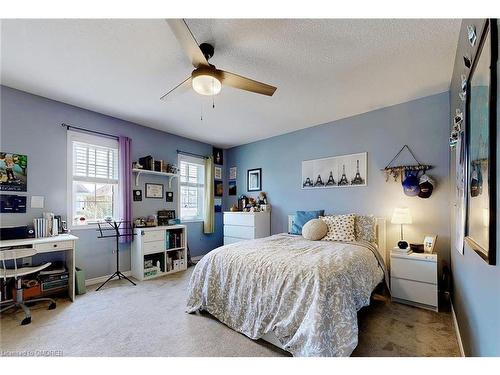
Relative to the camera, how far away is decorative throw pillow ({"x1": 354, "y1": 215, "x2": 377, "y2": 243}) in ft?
9.93

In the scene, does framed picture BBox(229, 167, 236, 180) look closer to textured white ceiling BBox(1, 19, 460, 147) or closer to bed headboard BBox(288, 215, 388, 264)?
textured white ceiling BBox(1, 19, 460, 147)

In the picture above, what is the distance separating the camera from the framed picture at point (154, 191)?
4039 millimetres

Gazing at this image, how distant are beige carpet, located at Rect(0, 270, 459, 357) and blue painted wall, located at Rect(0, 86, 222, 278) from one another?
2.69 ft

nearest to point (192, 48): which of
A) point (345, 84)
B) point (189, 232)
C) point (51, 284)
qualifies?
point (345, 84)

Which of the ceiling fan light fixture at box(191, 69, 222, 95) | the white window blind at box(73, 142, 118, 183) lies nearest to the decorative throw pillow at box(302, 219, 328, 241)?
the ceiling fan light fixture at box(191, 69, 222, 95)

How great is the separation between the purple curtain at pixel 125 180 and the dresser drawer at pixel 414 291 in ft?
12.2

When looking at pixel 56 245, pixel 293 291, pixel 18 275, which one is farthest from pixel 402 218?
pixel 18 275

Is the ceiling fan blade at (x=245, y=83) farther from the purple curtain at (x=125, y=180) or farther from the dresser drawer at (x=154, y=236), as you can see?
the dresser drawer at (x=154, y=236)

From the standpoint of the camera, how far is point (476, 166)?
121cm

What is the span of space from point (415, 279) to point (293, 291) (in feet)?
5.56

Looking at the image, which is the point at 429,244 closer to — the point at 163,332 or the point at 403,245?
the point at 403,245

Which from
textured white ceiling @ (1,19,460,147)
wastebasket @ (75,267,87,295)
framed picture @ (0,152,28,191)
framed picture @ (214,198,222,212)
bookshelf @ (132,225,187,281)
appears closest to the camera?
textured white ceiling @ (1,19,460,147)

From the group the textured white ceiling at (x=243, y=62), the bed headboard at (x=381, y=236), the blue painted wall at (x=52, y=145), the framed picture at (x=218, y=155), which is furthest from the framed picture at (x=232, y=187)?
the bed headboard at (x=381, y=236)
